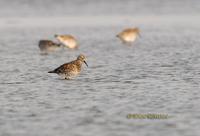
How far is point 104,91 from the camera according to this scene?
19641 millimetres

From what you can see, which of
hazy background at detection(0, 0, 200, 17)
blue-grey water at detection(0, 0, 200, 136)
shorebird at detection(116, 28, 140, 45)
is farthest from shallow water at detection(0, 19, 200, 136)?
hazy background at detection(0, 0, 200, 17)

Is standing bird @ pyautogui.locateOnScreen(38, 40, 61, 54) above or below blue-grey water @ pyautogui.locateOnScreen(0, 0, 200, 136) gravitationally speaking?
above

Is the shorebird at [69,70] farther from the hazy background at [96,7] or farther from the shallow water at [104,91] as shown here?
the hazy background at [96,7]

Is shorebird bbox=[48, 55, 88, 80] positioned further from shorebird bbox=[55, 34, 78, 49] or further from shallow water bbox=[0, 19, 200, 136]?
shorebird bbox=[55, 34, 78, 49]

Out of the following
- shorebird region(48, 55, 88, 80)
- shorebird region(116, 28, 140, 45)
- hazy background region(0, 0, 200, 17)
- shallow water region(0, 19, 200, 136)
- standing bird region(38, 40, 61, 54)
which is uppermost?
hazy background region(0, 0, 200, 17)

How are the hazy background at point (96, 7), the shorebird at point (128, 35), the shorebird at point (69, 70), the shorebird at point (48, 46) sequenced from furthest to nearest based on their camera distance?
the hazy background at point (96, 7), the shorebird at point (128, 35), the shorebird at point (48, 46), the shorebird at point (69, 70)

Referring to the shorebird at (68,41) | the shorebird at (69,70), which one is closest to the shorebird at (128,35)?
the shorebird at (68,41)

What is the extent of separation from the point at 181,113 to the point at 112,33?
1193 inches

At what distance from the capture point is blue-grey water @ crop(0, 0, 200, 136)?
1459 centimetres

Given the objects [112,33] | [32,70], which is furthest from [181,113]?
[112,33]

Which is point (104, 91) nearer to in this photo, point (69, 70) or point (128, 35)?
point (69, 70)

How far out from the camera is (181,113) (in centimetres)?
1588

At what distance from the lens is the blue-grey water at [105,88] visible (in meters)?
14.6

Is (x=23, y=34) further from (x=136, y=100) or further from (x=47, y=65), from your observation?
(x=136, y=100)
